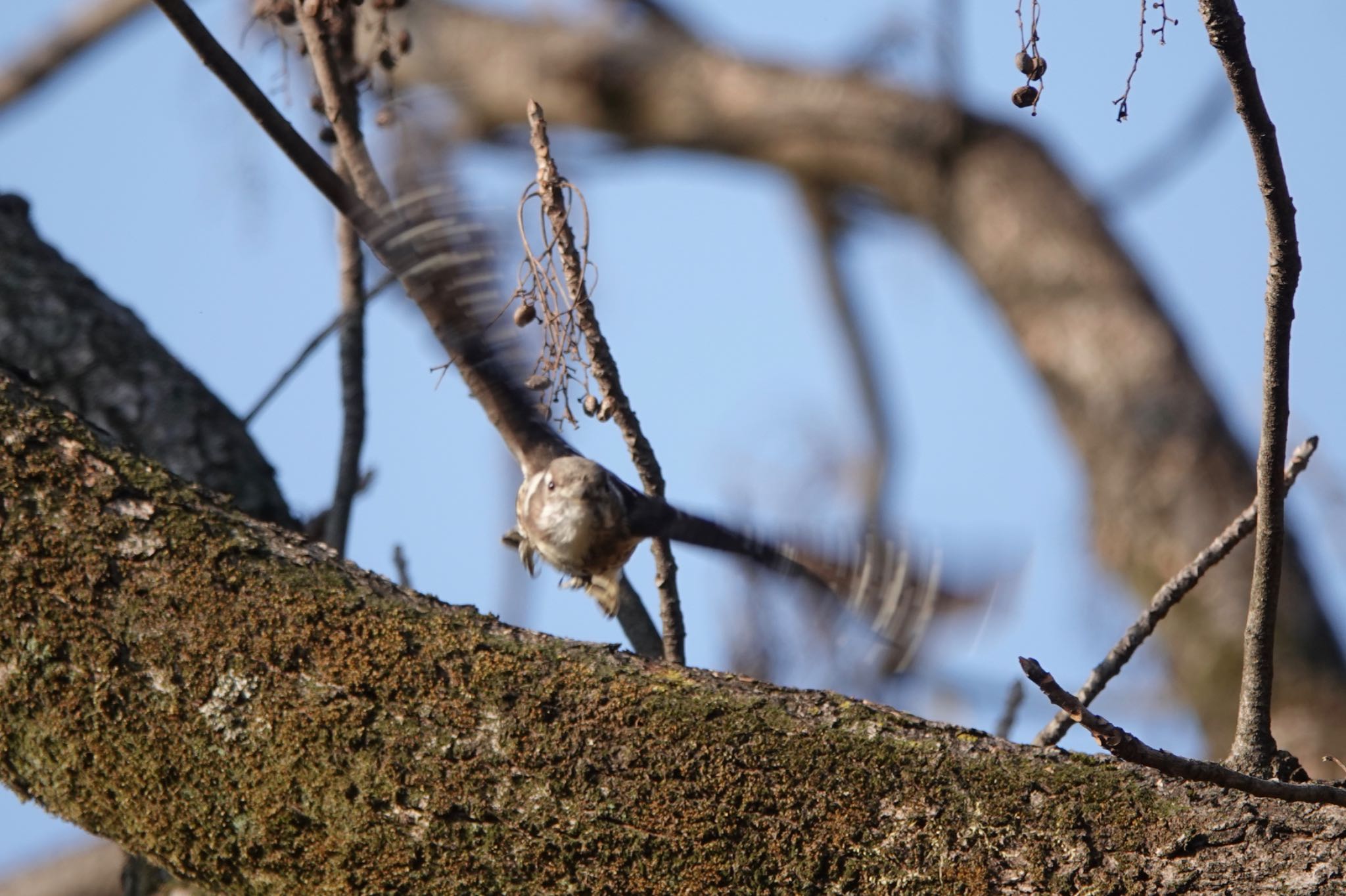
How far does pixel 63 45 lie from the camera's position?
20.8ft

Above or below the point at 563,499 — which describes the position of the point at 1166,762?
below

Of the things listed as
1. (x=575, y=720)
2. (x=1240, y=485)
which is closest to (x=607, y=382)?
(x=575, y=720)

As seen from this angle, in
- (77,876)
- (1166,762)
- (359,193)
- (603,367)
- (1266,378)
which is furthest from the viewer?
(77,876)

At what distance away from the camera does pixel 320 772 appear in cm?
145

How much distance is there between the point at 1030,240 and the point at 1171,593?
4.22 metres

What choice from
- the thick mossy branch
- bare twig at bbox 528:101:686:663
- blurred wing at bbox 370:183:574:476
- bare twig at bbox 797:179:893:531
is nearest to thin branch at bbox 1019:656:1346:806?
the thick mossy branch

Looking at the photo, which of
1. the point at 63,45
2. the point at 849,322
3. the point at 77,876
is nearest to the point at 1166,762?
the point at 77,876

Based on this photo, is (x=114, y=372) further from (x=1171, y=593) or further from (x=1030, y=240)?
(x=1030, y=240)

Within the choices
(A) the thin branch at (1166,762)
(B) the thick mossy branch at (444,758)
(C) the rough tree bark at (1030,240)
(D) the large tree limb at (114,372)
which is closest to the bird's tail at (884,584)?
(B) the thick mossy branch at (444,758)

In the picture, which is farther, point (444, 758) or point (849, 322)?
point (849, 322)

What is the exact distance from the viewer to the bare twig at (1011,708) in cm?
230

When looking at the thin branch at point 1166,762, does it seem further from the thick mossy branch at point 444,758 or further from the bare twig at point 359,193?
the bare twig at point 359,193

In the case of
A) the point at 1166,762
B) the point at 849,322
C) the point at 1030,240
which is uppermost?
the point at 849,322

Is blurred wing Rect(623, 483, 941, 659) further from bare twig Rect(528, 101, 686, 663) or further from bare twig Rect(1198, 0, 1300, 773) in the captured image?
bare twig Rect(1198, 0, 1300, 773)
